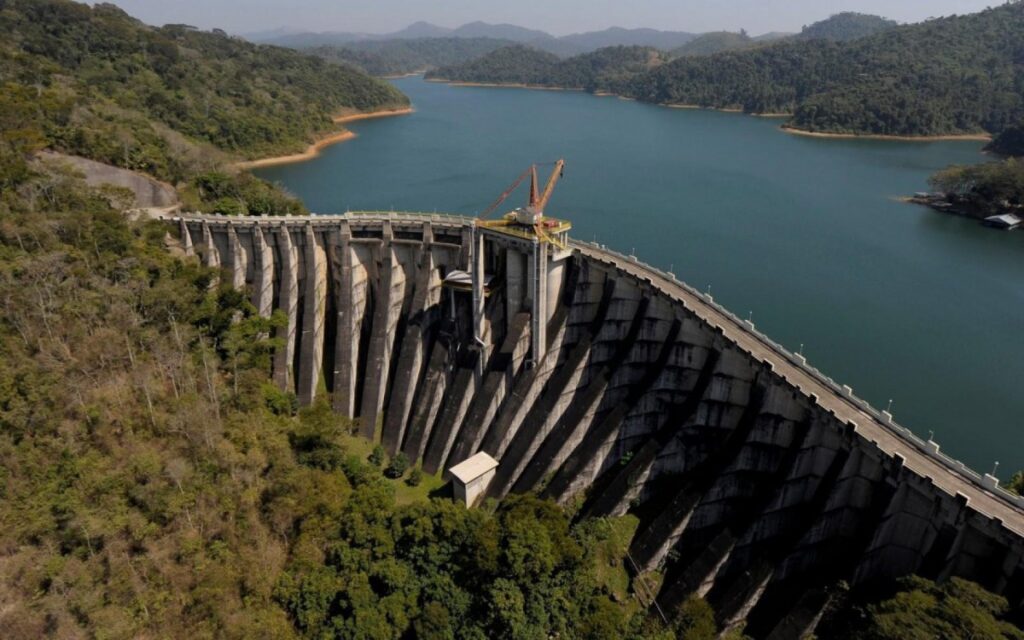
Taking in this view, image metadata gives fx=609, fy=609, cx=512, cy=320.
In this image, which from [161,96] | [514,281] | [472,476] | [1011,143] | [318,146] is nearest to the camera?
[472,476]

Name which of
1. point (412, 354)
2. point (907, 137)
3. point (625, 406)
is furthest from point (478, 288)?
point (907, 137)

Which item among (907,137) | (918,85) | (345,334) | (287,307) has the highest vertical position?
(918,85)

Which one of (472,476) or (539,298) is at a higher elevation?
(539,298)

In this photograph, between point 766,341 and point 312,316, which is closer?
point 766,341

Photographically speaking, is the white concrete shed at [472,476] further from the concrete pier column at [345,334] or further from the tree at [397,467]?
the concrete pier column at [345,334]

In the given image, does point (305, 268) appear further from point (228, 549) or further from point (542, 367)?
point (228, 549)

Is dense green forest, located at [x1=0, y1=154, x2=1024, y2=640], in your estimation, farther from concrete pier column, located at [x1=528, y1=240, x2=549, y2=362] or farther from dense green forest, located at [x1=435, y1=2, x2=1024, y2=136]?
dense green forest, located at [x1=435, y1=2, x2=1024, y2=136]

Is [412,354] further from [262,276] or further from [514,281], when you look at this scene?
[262,276]

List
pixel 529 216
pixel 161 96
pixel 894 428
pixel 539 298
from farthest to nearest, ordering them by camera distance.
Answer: pixel 161 96 → pixel 529 216 → pixel 539 298 → pixel 894 428
